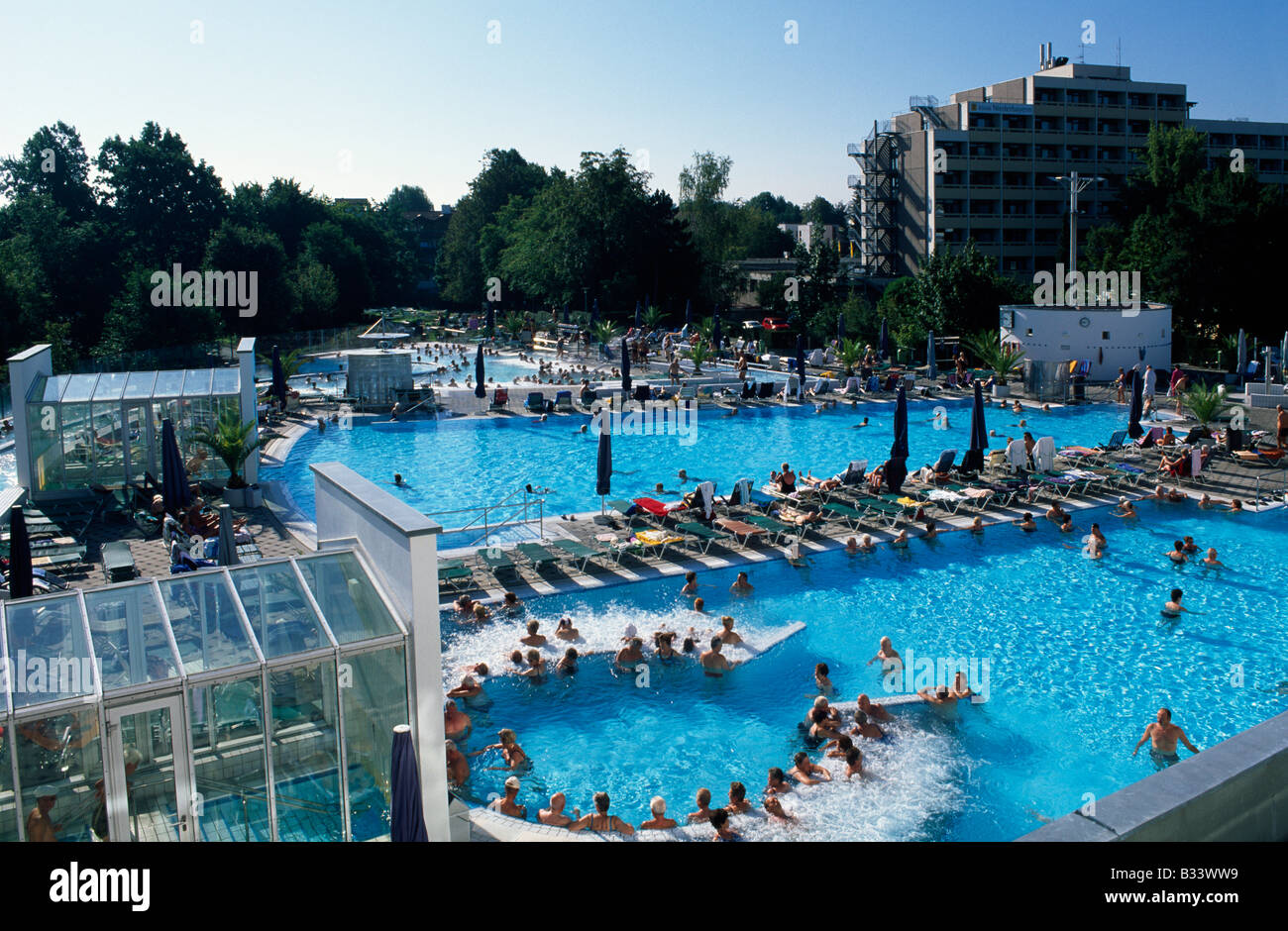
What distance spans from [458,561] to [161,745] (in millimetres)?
8163

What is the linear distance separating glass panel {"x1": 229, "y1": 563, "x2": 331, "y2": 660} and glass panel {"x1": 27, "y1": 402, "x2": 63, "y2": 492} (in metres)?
12.4

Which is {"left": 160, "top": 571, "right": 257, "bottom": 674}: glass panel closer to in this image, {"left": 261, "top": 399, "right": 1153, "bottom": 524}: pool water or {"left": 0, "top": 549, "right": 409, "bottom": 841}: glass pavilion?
{"left": 0, "top": 549, "right": 409, "bottom": 841}: glass pavilion

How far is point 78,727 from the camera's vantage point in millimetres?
6504

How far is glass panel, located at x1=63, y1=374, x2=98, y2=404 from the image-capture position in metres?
18.1

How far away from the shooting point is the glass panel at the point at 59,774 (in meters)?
6.37

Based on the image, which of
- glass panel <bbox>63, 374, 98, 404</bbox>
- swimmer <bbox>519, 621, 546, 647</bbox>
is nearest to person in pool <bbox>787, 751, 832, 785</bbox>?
swimmer <bbox>519, 621, 546, 647</bbox>

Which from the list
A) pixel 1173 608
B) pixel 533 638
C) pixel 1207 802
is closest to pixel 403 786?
pixel 1207 802

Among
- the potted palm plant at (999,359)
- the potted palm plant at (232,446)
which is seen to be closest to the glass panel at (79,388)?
the potted palm plant at (232,446)

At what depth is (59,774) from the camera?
6449 mm

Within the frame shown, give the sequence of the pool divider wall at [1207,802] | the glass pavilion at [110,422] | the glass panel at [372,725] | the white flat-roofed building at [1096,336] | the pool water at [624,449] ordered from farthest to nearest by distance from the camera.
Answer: the white flat-roofed building at [1096,336], the pool water at [624,449], the glass pavilion at [110,422], the glass panel at [372,725], the pool divider wall at [1207,802]

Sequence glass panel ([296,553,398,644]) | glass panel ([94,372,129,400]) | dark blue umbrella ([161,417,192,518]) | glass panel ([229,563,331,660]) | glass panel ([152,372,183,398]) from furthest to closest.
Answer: glass panel ([152,372,183,398]) < glass panel ([94,372,129,400]) < dark blue umbrella ([161,417,192,518]) < glass panel ([296,553,398,644]) < glass panel ([229,563,331,660])

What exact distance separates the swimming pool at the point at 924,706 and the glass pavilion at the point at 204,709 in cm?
252

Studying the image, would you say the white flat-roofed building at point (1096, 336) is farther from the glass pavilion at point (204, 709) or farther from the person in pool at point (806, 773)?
the glass pavilion at point (204, 709)
